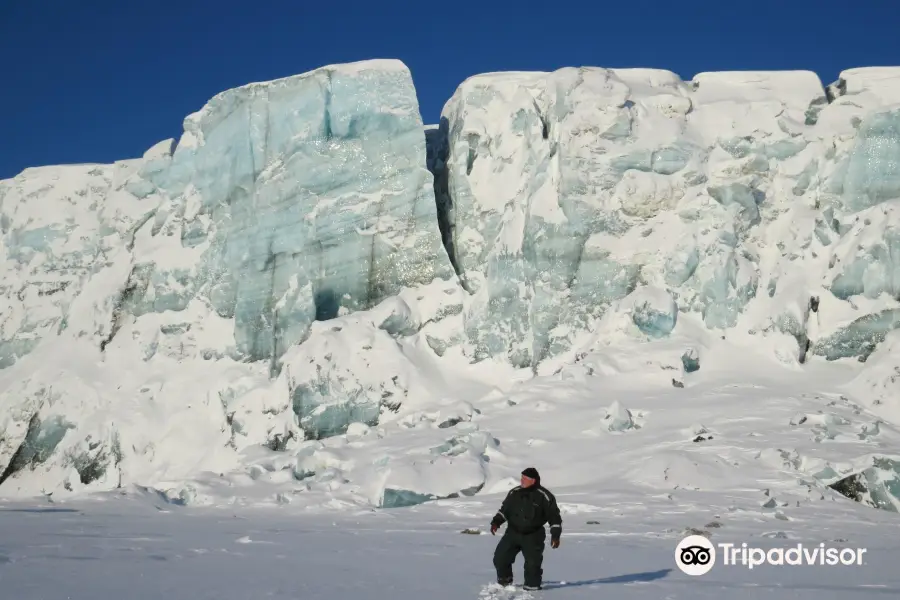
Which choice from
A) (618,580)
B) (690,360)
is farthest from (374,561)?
(690,360)

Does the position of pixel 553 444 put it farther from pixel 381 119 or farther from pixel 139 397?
pixel 139 397

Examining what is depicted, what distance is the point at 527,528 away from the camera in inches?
355

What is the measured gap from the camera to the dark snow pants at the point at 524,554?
8.84 meters

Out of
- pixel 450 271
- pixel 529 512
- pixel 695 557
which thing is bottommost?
pixel 695 557

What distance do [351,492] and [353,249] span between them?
53.4 feet

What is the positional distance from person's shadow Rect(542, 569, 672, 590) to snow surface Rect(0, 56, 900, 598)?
9581mm

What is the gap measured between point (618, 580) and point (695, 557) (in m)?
1.90

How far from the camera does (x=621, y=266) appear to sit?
37.1 m

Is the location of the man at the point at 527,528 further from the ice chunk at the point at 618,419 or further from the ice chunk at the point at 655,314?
the ice chunk at the point at 655,314

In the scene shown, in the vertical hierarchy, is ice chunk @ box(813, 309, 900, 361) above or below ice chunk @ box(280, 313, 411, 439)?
above

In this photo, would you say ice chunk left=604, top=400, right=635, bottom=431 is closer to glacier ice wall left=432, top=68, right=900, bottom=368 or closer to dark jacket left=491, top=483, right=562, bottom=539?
glacier ice wall left=432, top=68, right=900, bottom=368

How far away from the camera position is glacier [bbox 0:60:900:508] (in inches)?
1325

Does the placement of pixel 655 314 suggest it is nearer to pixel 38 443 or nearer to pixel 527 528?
pixel 527 528

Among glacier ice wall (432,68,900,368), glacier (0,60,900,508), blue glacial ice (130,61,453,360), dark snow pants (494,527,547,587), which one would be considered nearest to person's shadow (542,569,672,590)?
dark snow pants (494,527,547,587)
